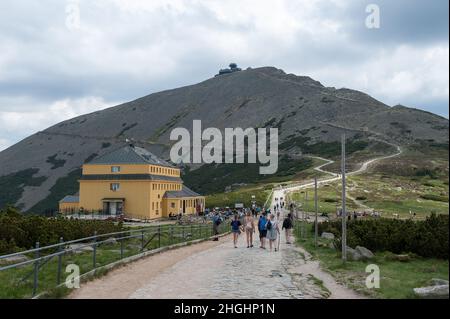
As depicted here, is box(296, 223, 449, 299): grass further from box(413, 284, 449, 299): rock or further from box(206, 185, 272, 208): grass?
box(206, 185, 272, 208): grass

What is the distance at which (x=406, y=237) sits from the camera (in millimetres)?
22344

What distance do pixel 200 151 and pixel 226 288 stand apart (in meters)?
167

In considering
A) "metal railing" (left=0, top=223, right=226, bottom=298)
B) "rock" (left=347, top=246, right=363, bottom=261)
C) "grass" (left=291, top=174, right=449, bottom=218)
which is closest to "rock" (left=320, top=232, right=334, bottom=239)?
"metal railing" (left=0, top=223, right=226, bottom=298)

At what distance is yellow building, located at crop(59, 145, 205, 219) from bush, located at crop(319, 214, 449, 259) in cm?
4284

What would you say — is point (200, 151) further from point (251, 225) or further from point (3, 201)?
point (251, 225)

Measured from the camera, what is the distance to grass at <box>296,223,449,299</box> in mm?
13016

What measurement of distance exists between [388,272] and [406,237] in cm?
664

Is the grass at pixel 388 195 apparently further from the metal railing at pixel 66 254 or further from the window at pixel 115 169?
the metal railing at pixel 66 254

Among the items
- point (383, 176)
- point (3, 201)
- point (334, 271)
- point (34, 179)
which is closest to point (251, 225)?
point (334, 271)

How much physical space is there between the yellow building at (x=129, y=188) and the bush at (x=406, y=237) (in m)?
42.8

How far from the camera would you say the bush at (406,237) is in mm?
20311

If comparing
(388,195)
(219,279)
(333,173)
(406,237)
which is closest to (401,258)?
(406,237)

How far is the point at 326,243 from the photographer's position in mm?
26578

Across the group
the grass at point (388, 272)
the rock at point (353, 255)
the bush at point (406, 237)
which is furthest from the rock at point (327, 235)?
the rock at point (353, 255)
